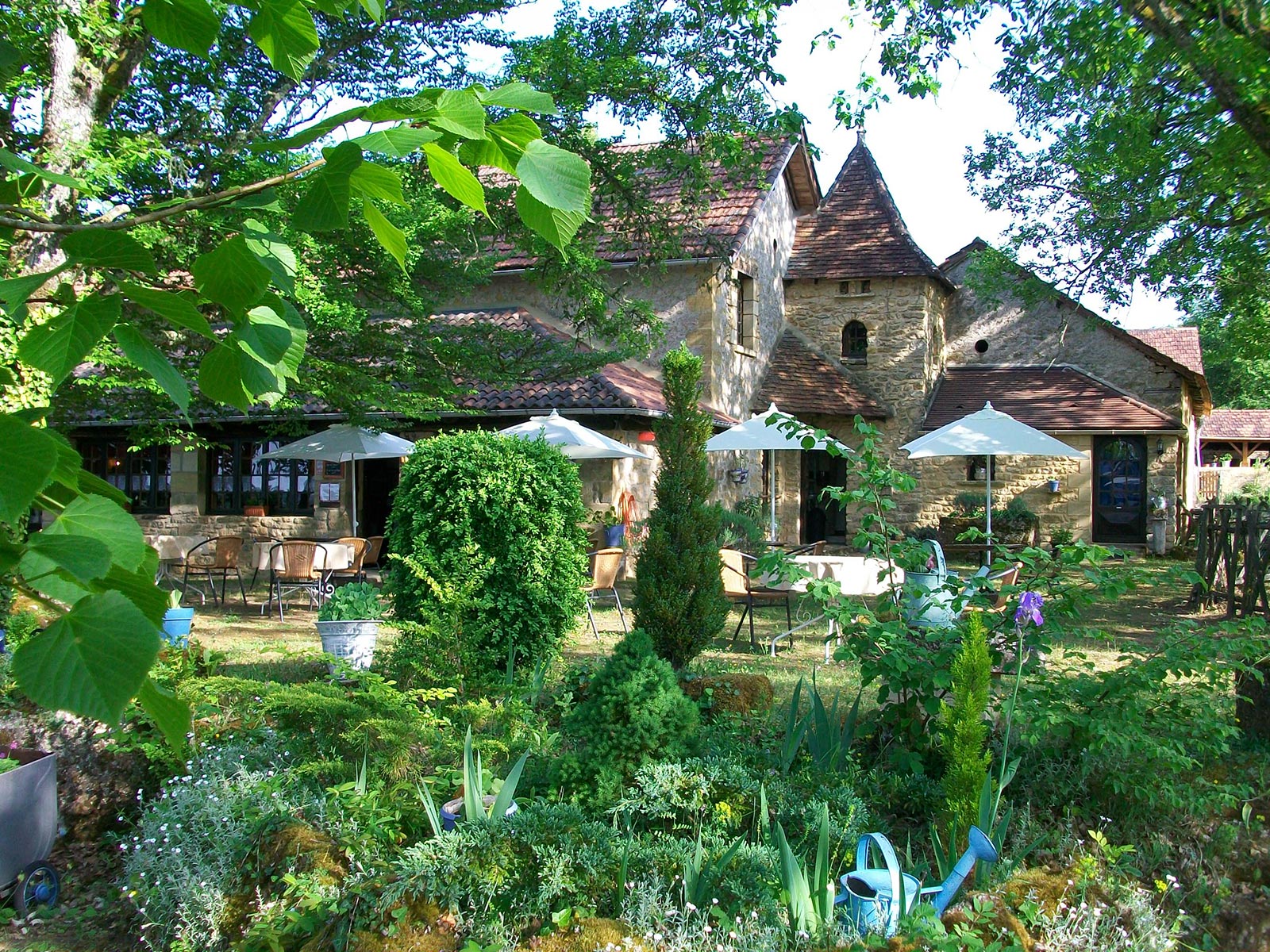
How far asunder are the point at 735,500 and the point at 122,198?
10958mm

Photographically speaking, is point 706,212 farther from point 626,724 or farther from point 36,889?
point 36,889

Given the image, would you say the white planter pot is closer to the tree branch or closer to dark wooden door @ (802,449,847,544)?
the tree branch

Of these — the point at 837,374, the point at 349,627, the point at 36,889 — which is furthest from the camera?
the point at 837,374

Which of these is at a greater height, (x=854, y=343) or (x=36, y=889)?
(x=854, y=343)

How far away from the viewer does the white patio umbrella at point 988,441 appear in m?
12.8

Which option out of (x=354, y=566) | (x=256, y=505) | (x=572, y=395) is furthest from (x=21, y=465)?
(x=256, y=505)

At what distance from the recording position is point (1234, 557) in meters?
11.1

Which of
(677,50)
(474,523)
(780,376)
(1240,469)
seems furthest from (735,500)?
(1240,469)

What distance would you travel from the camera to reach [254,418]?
→ 1555 cm

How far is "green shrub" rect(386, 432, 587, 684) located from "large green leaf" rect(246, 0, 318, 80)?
561 cm

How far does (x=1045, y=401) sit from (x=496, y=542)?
1663cm

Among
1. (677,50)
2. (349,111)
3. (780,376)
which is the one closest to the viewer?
(349,111)

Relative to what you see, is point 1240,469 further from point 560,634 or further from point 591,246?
point 560,634

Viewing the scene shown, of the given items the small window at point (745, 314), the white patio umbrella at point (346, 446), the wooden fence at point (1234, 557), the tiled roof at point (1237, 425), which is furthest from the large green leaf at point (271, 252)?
the tiled roof at point (1237, 425)
